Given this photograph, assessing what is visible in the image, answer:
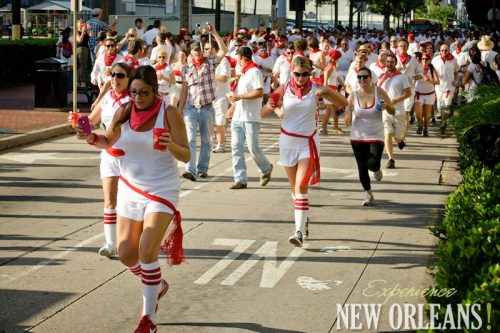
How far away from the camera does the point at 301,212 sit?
11.1m

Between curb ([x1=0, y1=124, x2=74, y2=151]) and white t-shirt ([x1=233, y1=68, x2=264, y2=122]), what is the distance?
18.9 feet

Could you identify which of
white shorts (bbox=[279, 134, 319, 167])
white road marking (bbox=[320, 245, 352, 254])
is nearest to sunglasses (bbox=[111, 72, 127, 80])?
white shorts (bbox=[279, 134, 319, 167])

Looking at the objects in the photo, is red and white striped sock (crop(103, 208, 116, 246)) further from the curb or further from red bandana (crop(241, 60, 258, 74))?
the curb

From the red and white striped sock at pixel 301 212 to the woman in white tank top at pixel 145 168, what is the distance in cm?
322

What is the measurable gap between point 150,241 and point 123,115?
0.97 metres

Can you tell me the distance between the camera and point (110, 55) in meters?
18.7

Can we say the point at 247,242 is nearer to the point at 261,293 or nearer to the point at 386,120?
the point at 261,293

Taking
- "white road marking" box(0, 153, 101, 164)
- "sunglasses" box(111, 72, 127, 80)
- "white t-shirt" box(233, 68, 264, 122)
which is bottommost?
"white road marking" box(0, 153, 101, 164)

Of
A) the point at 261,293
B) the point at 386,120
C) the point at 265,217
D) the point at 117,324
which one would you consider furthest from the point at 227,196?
the point at 117,324

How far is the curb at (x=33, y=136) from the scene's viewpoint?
760 inches

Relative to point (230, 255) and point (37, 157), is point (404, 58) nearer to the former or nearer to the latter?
point (37, 157)

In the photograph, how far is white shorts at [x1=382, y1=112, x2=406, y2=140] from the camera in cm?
1758

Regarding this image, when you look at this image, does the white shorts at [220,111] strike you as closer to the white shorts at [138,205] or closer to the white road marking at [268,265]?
the white road marking at [268,265]

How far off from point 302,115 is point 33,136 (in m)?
9.84
